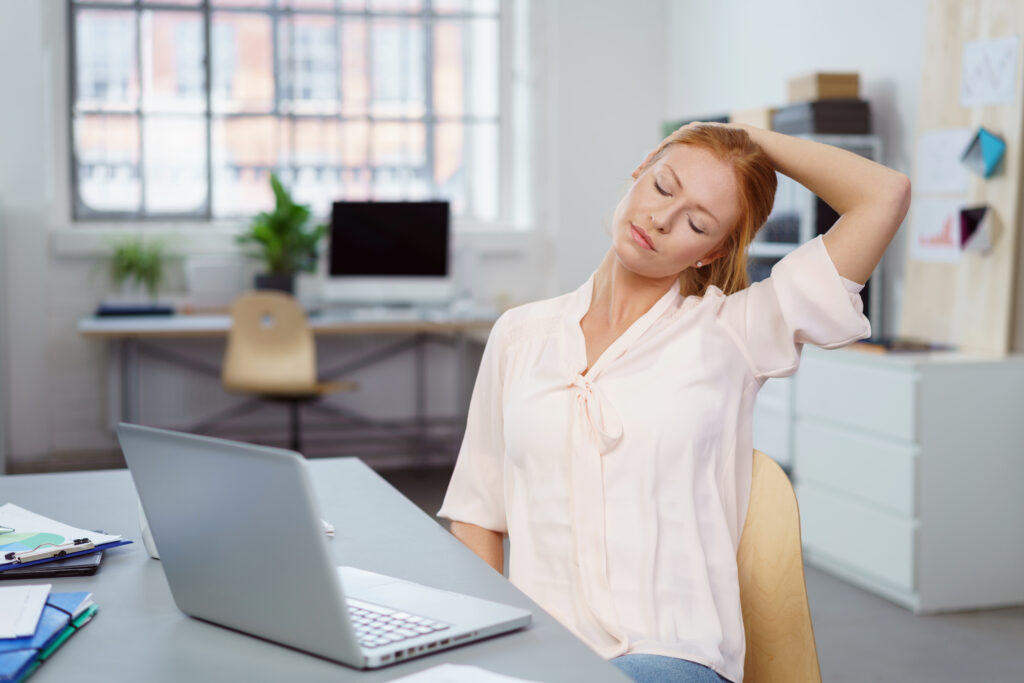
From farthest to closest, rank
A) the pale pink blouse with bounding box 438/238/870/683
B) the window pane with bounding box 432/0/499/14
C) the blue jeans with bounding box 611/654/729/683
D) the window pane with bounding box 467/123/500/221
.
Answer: the window pane with bounding box 467/123/500/221, the window pane with bounding box 432/0/499/14, the pale pink blouse with bounding box 438/238/870/683, the blue jeans with bounding box 611/654/729/683

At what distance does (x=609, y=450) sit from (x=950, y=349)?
2.37 m

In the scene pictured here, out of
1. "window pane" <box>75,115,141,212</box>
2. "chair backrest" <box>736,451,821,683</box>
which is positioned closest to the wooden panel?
"chair backrest" <box>736,451,821,683</box>

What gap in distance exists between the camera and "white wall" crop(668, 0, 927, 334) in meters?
3.81

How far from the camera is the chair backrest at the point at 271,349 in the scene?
468 cm

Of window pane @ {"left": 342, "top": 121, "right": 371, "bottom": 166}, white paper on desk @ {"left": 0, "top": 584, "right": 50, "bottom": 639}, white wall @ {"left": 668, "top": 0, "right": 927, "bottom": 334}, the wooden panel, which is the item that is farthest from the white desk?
white paper on desk @ {"left": 0, "top": 584, "right": 50, "bottom": 639}

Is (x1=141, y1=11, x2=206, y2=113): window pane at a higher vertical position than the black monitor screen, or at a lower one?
higher

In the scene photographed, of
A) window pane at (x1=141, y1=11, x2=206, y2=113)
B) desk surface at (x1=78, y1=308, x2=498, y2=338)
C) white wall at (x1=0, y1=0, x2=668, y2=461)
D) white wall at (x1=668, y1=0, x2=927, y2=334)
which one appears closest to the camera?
white wall at (x1=668, y1=0, x2=927, y2=334)

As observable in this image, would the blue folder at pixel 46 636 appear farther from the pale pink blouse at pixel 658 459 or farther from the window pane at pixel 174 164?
the window pane at pixel 174 164

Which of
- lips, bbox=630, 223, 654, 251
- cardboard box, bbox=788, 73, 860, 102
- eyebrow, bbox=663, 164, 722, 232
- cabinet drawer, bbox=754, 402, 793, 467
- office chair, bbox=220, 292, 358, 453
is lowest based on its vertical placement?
cabinet drawer, bbox=754, 402, 793, 467

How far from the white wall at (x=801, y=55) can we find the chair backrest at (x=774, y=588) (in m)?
2.61

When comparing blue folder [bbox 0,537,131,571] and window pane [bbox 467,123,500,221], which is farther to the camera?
window pane [bbox 467,123,500,221]

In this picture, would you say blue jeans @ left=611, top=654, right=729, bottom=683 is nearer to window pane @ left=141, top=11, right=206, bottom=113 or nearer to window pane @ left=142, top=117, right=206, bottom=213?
window pane @ left=142, top=117, right=206, bottom=213

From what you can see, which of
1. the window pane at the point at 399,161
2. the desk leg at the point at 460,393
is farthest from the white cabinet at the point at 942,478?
the window pane at the point at 399,161

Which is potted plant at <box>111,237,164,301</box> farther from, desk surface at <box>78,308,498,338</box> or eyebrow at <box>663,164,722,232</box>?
eyebrow at <box>663,164,722,232</box>
